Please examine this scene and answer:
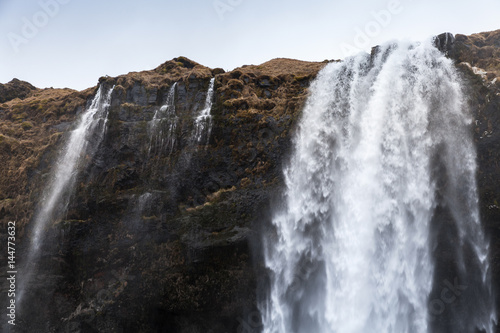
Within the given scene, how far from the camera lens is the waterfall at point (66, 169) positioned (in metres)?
19.1

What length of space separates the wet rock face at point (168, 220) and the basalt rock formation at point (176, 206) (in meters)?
0.06

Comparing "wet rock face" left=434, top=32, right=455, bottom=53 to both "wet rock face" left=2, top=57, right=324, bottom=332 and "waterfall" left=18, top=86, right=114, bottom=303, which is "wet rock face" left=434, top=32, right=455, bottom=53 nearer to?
"wet rock face" left=2, top=57, right=324, bottom=332

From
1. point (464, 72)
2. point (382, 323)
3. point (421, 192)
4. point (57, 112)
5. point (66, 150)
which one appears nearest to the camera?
point (382, 323)

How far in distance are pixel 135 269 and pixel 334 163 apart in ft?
39.8

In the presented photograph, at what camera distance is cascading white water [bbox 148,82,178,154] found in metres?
20.8

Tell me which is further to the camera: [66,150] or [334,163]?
[66,150]

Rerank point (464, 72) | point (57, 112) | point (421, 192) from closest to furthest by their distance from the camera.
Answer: point (421, 192), point (464, 72), point (57, 112)

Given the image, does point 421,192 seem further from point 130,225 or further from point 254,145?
point 130,225

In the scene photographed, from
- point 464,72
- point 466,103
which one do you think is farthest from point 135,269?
point 464,72

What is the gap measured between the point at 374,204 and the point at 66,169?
59.2ft

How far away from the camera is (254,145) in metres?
19.9

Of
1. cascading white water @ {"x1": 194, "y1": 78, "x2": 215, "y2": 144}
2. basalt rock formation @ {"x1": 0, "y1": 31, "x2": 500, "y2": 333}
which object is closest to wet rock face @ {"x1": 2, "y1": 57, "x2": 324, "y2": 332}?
basalt rock formation @ {"x1": 0, "y1": 31, "x2": 500, "y2": 333}

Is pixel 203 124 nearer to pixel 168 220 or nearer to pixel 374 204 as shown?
pixel 168 220

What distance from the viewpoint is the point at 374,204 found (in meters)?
16.9
